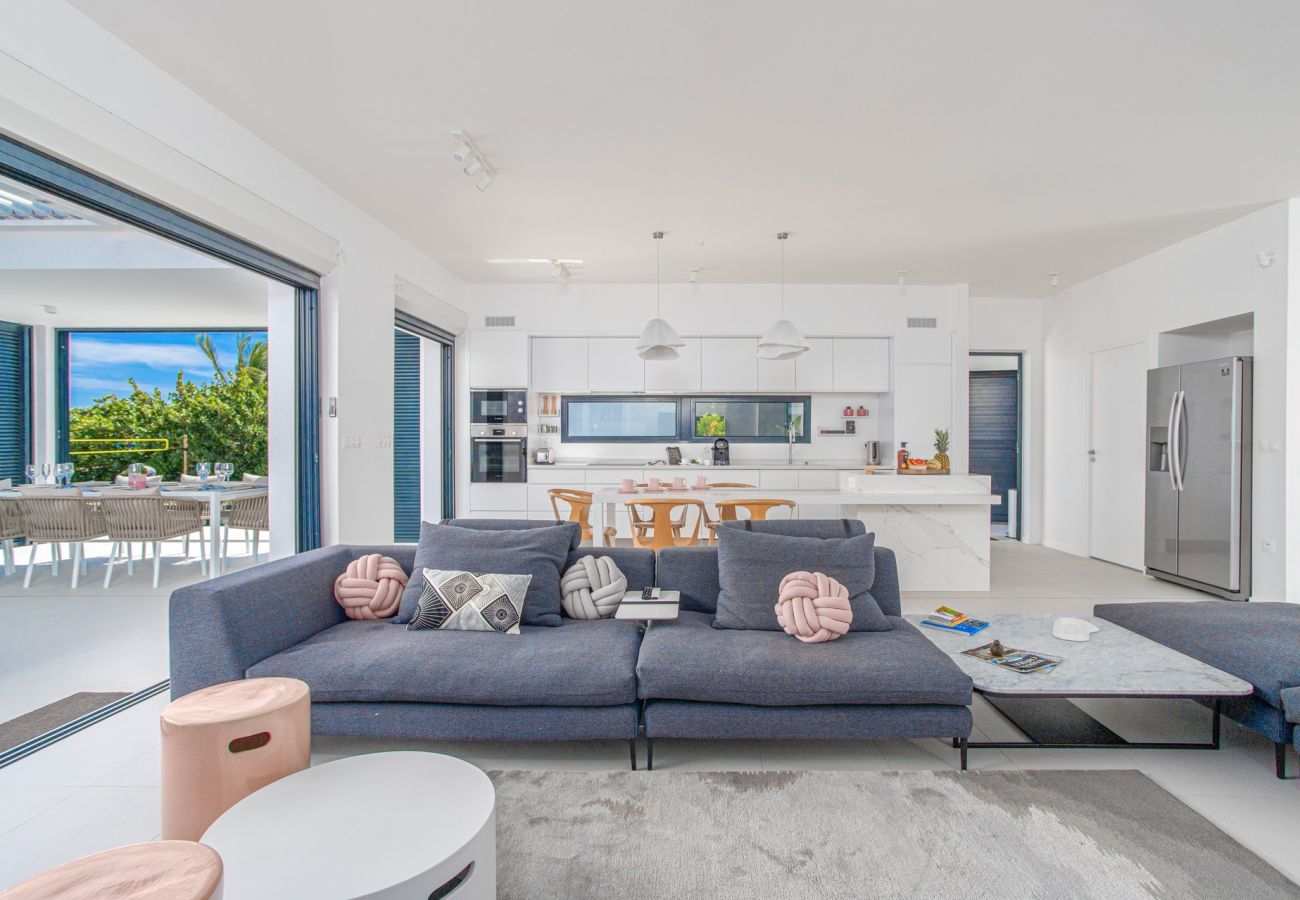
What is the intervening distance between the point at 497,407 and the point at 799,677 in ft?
17.5

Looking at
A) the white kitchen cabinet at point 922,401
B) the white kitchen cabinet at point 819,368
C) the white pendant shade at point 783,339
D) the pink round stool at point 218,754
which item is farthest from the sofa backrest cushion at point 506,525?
the white kitchen cabinet at point 922,401

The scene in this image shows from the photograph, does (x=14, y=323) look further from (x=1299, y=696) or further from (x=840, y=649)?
(x=1299, y=696)

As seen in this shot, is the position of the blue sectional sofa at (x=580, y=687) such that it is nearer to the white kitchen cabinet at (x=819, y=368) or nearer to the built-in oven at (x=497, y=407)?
the built-in oven at (x=497, y=407)

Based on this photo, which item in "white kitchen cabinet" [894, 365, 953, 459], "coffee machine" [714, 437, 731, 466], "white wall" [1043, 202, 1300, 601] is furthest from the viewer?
"coffee machine" [714, 437, 731, 466]

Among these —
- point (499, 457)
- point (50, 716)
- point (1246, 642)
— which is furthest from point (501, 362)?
point (1246, 642)

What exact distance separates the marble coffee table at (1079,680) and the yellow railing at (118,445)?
893 cm

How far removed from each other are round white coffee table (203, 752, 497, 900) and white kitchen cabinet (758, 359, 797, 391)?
5795mm

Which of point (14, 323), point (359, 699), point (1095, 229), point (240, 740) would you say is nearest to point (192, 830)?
point (240, 740)

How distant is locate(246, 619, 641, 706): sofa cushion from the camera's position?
225 cm

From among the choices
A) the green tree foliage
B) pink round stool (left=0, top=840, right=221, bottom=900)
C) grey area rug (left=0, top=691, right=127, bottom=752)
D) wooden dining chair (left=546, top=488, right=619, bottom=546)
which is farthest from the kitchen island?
the green tree foliage

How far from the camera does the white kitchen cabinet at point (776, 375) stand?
698cm

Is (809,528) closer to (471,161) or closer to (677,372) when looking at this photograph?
(471,161)

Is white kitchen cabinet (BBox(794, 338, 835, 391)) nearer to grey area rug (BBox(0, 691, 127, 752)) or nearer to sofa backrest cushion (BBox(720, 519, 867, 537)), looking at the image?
sofa backrest cushion (BBox(720, 519, 867, 537))

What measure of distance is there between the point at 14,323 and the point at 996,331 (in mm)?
11119
